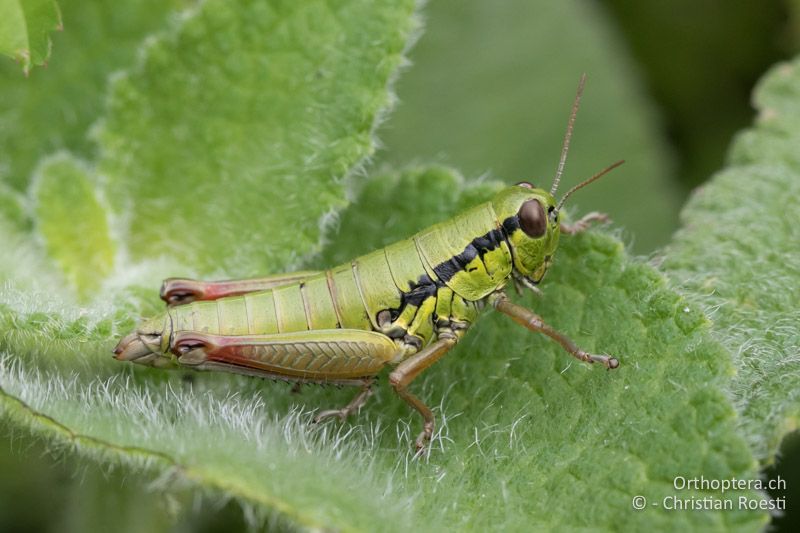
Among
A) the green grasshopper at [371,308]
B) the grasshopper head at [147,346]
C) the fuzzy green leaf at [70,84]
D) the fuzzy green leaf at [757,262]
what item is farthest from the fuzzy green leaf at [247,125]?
the fuzzy green leaf at [757,262]

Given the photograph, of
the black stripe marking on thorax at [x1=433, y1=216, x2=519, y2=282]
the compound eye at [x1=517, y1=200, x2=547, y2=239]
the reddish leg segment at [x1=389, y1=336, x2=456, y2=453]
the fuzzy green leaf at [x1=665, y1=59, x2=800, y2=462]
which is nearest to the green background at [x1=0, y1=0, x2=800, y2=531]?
the fuzzy green leaf at [x1=665, y1=59, x2=800, y2=462]

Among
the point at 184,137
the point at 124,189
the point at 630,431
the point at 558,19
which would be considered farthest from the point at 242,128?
the point at 558,19

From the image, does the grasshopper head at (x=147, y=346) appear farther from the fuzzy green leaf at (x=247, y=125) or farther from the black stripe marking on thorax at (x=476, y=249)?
the black stripe marking on thorax at (x=476, y=249)

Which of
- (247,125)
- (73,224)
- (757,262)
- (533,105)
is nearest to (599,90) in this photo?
(533,105)

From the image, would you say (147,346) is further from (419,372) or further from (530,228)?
(530,228)

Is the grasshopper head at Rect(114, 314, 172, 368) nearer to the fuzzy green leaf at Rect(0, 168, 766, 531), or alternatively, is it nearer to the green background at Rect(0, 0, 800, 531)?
the fuzzy green leaf at Rect(0, 168, 766, 531)

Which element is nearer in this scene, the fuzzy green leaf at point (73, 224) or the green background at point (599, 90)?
the fuzzy green leaf at point (73, 224)
